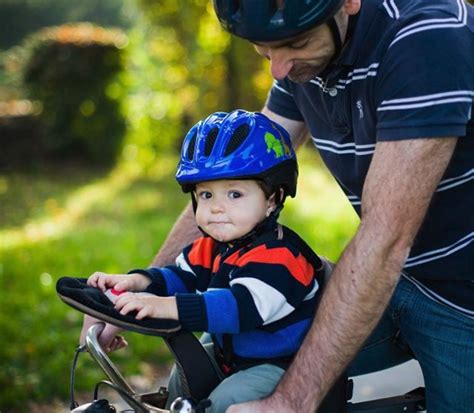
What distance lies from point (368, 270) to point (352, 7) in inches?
28.8

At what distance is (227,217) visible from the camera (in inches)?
96.7

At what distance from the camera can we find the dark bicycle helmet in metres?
2.24

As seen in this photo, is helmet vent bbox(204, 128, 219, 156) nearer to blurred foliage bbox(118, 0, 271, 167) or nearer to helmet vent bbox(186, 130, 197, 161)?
helmet vent bbox(186, 130, 197, 161)

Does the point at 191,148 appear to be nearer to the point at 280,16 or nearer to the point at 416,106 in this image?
the point at 280,16

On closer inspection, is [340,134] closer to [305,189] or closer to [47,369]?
[47,369]

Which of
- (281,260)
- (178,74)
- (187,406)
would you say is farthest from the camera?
(178,74)

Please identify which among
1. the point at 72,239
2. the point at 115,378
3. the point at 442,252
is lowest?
the point at 72,239

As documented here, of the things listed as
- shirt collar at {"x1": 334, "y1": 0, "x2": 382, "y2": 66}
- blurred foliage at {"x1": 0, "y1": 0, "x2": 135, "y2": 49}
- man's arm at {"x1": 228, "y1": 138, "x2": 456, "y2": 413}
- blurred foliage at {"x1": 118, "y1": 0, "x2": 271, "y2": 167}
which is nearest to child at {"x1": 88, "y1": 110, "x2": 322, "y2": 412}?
man's arm at {"x1": 228, "y1": 138, "x2": 456, "y2": 413}

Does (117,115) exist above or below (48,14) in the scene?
below

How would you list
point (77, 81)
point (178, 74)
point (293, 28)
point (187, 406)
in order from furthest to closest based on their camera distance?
1. point (178, 74)
2. point (77, 81)
3. point (293, 28)
4. point (187, 406)

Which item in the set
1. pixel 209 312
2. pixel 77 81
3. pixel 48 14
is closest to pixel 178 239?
pixel 209 312

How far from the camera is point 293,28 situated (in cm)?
226

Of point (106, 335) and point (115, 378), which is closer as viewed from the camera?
point (115, 378)

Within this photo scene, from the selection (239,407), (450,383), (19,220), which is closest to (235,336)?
(239,407)
